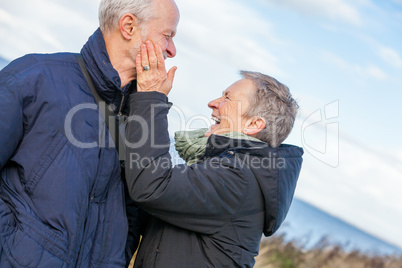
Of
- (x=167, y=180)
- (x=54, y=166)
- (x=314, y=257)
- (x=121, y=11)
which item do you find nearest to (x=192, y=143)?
(x=167, y=180)

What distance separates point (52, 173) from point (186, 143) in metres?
1.13

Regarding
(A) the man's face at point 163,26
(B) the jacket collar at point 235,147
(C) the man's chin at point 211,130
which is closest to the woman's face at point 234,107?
(C) the man's chin at point 211,130

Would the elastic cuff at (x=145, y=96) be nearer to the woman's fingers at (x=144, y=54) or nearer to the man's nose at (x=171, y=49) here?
the woman's fingers at (x=144, y=54)

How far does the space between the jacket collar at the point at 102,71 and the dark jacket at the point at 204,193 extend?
0.12 metres

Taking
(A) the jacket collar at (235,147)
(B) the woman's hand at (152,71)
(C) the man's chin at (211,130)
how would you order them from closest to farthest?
1. (B) the woman's hand at (152,71)
2. (A) the jacket collar at (235,147)
3. (C) the man's chin at (211,130)

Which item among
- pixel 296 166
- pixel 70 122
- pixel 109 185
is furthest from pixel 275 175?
pixel 70 122

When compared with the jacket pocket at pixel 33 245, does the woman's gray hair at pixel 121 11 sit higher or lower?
higher

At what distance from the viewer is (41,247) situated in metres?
2.50

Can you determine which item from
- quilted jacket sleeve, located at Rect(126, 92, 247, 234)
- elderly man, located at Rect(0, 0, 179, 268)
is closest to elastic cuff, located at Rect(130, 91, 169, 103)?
quilted jacket sleeve, located at Rect(126, 92, 247, 234)

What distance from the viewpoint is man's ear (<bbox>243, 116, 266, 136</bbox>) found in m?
3.34

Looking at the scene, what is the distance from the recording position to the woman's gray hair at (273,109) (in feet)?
11.0

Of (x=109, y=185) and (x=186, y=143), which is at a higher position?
(x=186, y=143)

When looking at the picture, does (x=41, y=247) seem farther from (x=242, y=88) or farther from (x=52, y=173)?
(x=242, y=88)

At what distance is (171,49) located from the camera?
3.19 m
